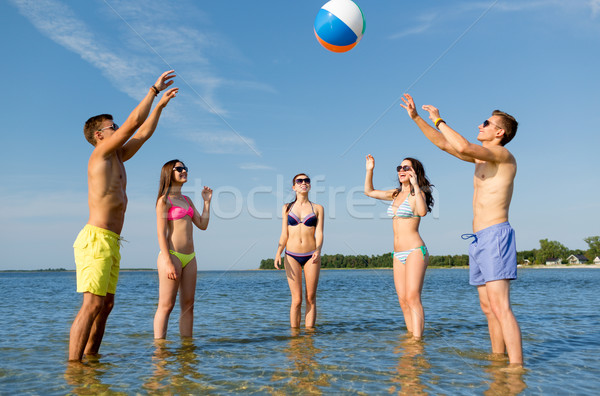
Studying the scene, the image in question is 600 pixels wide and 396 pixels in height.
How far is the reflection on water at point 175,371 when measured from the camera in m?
4.33

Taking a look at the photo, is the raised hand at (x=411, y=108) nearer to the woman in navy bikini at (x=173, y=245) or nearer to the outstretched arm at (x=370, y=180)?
the outstretched arm at (x=370, y=180)

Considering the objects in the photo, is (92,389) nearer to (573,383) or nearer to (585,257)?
(573,383)

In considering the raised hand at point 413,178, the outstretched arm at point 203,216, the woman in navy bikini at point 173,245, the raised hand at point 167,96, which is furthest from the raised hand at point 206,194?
the raised hand at point 413,178

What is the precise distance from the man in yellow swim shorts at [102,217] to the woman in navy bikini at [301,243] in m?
3.07

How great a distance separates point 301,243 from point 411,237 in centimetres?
191

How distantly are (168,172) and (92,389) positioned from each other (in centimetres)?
303

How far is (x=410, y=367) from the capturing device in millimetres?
5086

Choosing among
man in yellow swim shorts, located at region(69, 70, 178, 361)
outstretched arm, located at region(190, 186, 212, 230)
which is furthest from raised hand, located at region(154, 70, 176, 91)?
outstretched arm, located at region(190, 186, 212, 230)

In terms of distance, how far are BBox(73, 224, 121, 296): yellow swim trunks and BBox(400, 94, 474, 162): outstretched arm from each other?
13.5 feet

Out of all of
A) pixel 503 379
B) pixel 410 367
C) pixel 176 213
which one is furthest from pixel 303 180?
pixel 503 379

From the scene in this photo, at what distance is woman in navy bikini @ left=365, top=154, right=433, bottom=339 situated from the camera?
636 centimetres

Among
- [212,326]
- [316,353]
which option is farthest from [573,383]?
[212,326]

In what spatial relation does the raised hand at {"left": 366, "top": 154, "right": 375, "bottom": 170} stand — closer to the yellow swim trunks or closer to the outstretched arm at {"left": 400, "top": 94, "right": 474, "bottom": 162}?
the outstretched arm at {"left": 400, "top": 94, "right": 474, "bottom": 162}

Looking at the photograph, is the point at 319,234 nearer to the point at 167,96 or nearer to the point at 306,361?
the point at 306,361
